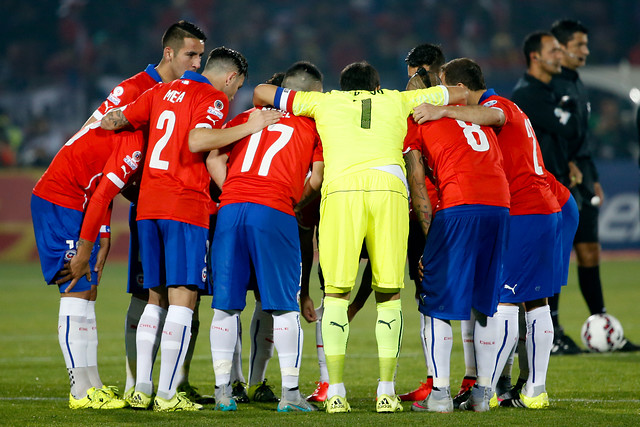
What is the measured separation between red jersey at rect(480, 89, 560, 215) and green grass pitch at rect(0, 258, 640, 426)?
1.27 metres

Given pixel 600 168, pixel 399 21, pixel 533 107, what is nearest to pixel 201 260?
pixel 533 107

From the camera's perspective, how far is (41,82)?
2173cm

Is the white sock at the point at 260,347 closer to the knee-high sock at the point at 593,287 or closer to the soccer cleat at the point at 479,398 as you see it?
the soccer cleat at the point at 479,398

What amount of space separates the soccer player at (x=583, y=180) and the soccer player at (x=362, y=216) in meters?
3.88

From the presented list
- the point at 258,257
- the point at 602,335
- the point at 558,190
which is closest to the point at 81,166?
the point at 258,257

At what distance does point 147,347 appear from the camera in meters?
5.28

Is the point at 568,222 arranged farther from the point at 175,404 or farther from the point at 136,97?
the point at 136,97

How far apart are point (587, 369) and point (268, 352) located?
2831 mm

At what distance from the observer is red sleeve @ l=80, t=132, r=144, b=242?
5344mm

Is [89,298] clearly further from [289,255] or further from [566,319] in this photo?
[566,319]

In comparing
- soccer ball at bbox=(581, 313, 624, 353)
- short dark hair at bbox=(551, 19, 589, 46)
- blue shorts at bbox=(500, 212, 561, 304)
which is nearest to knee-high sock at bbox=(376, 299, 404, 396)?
blue shorts at bbox=(500, 212, 561, 304)

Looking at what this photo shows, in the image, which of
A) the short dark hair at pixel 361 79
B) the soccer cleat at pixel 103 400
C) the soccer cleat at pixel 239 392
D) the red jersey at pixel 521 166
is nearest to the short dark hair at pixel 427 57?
the red jersey at pixel 521 166

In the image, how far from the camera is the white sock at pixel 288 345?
5.13 m

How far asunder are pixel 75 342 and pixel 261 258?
1344mm
